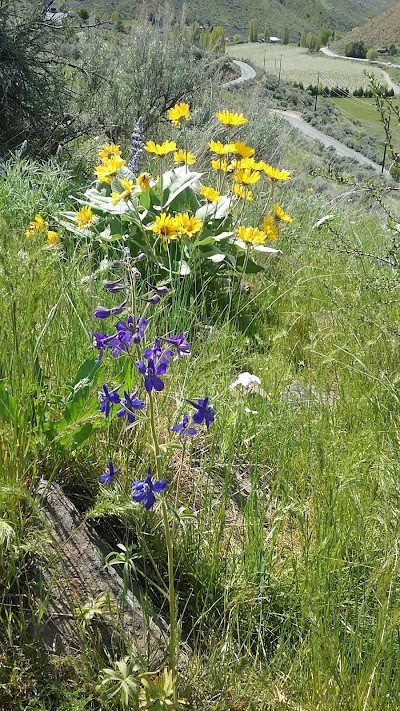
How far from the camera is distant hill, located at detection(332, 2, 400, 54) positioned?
97312mm

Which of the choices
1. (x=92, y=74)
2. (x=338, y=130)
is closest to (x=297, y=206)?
(x=92, y=74)

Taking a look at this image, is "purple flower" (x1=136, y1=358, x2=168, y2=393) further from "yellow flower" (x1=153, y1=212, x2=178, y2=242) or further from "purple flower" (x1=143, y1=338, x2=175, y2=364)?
"yellow flower" (x1=153, y1=212, x2=178, y2=242)

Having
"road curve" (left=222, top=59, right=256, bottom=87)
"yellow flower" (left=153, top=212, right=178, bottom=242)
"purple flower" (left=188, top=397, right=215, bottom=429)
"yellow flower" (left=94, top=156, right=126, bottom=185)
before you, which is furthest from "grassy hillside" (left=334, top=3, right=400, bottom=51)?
"purple flower" (left=188, top=397, right=215, bottom=429)

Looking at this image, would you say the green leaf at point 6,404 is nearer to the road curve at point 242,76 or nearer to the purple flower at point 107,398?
the purple flower at point 107,398

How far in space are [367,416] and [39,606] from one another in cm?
121

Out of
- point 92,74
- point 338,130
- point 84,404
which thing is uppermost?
point 92,74

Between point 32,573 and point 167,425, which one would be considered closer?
point 32,573

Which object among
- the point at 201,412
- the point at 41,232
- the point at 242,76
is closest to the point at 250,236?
the point at 41,232

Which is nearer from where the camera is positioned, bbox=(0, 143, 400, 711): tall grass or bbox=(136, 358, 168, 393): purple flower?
bbox=(136, 358, 168, 393): purple flower

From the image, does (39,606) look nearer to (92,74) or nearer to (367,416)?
(367,416)

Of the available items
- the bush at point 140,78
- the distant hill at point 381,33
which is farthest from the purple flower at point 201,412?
the distant hill at point 381,33

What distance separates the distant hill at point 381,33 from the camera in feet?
319

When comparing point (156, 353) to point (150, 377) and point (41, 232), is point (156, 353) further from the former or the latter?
point (41, 232)

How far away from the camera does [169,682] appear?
109 cm
